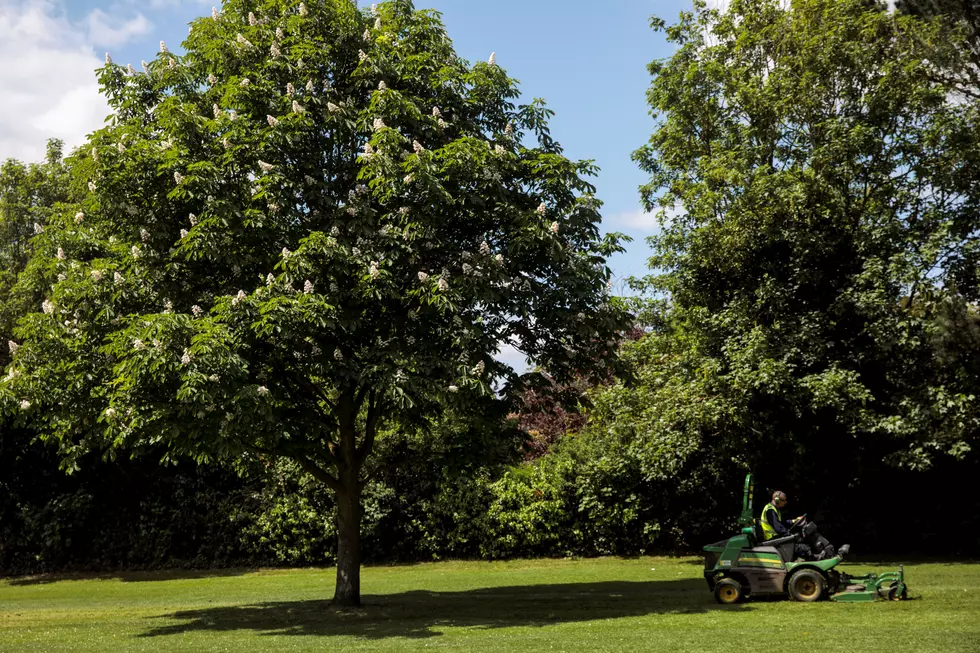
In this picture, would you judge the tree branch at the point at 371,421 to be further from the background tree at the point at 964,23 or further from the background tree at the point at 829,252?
the background tree at the point at 964,23

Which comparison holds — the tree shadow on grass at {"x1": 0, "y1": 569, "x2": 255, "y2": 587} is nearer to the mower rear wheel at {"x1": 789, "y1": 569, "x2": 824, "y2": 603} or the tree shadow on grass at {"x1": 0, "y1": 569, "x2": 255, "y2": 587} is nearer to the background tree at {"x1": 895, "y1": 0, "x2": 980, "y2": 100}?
the mower rear wheel at {"x1": 789, "y1": 569, "x2": 824, "y2": 603}

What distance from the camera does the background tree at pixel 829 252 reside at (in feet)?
75.6

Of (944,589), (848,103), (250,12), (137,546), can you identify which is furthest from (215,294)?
(848,103)

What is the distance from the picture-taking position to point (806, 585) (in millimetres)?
14734

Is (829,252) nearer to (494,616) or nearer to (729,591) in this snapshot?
(729,591)

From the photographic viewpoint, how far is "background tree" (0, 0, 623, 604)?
14367mm

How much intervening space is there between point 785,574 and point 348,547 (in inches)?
302

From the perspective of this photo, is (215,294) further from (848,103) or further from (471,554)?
(848,103)

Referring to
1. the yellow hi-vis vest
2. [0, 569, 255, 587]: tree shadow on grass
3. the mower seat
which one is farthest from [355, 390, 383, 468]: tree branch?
[0, 569, 255, 587]: tree shadow on grass

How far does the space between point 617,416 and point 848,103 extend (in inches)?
Result: 416

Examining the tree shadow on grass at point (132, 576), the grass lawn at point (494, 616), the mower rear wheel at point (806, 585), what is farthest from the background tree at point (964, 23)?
the tree shadow on grass at point (132, 576)

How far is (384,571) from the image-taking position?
2520cm

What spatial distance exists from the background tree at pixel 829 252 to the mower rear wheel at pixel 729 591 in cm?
888

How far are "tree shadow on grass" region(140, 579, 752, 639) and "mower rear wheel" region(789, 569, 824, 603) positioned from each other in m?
0.87
